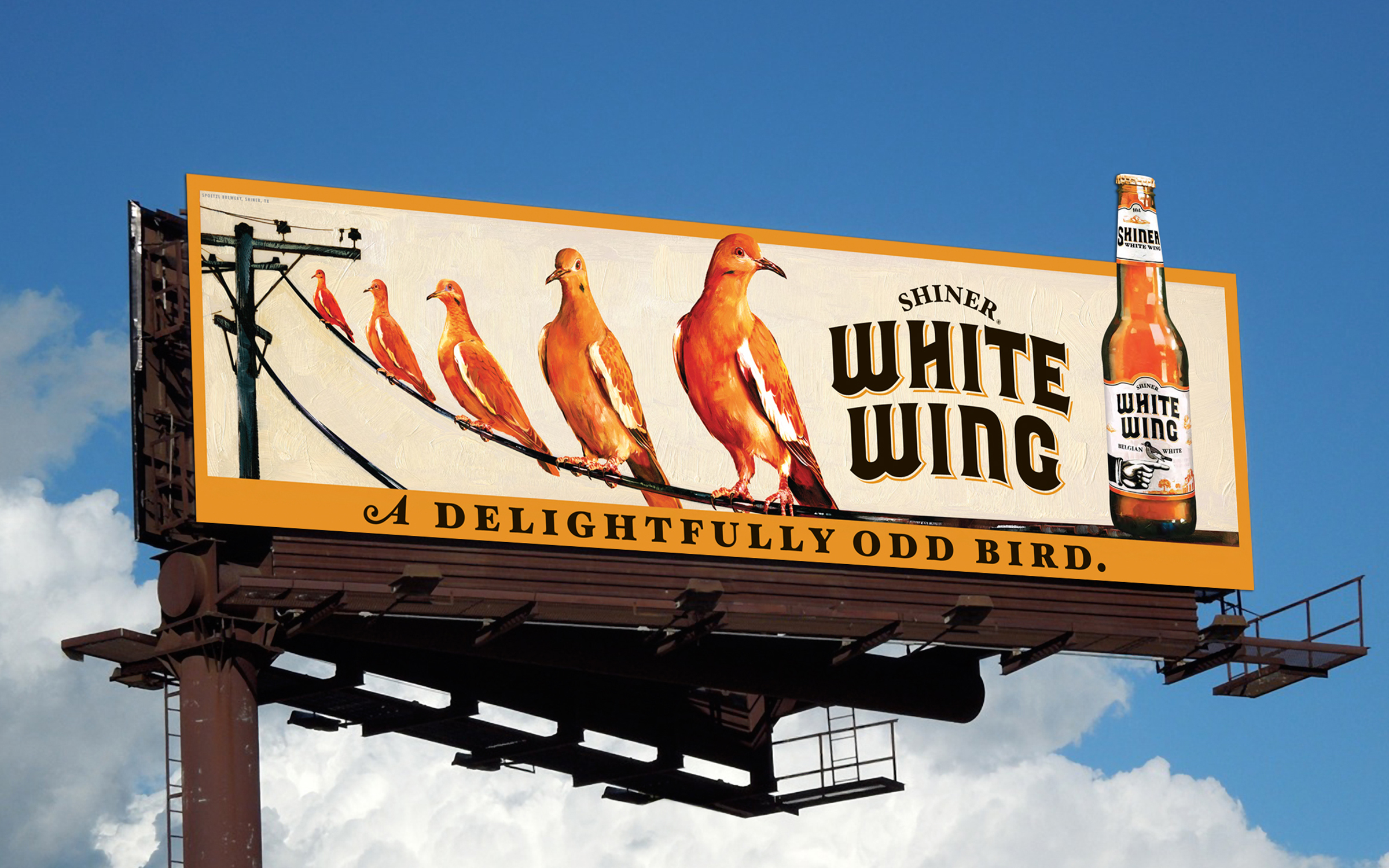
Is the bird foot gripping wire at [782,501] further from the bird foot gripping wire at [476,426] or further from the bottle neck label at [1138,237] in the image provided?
the bottle neck label at [1138,237]

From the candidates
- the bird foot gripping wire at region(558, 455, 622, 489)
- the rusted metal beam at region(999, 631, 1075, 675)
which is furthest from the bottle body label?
the bird foot gripping wire at region(558, 455, 622, 489)

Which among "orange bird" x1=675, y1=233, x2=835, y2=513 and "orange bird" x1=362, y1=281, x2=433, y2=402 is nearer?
"orange bird" x1=362, y1=281, x2=433, y2=402

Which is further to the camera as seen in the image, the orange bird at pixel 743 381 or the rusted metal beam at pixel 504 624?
the orange bird at pixel 743 381

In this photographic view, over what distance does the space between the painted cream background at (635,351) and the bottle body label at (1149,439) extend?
21 centimetres

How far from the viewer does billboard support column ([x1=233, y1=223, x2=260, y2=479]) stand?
3766 cm

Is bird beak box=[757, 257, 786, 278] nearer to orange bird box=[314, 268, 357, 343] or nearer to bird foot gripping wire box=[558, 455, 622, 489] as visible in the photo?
bird foot gripping wire box=[558, 455, 622, 489]

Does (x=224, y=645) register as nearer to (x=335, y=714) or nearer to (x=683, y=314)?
(x=335, y=714)

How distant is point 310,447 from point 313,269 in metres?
2.45

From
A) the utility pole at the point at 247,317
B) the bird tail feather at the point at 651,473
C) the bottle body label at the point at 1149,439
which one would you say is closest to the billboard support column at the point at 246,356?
the utility pole at the point at 247,317

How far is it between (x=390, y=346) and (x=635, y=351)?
11.7ft

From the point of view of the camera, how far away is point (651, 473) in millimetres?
40062

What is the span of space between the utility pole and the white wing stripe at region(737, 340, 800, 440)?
20.4 ft

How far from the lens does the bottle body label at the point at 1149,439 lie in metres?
42.8

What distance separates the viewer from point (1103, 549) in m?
41.9
